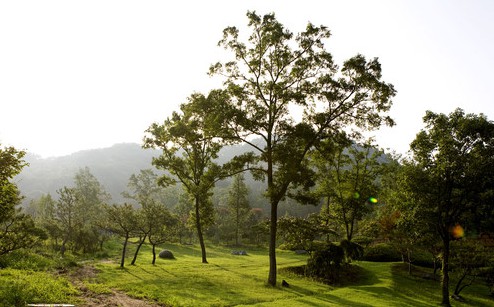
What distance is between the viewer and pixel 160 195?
122 metres

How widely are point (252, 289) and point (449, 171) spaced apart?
1590cm

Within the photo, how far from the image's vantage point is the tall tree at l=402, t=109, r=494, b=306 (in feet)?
66.1

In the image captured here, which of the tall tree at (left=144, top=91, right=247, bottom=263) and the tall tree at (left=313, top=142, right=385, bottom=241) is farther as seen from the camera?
the tall tree at (left=313, top=142, right=385, bottom=241)

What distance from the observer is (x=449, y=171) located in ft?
68.9

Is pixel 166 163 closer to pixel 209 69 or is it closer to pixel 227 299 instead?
pixel 209 69

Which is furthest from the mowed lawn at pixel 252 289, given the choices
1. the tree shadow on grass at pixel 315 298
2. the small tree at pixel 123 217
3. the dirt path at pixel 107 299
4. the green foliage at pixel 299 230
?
the small tree at pixel 123 217

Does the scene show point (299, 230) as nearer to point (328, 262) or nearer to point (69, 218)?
point (328, 262)

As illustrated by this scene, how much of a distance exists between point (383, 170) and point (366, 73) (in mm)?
21932

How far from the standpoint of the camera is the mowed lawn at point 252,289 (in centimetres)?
1903

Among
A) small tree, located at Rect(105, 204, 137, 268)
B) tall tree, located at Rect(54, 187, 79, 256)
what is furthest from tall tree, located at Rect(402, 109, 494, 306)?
tall tree, located at Rect(54, 187, 79, 256)

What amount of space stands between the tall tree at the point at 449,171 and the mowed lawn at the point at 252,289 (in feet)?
15.5

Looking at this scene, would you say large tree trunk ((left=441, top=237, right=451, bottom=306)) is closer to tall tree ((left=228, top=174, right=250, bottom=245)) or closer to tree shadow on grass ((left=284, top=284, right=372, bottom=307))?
tree shadow on grass ((left=284, top=284, right=372, bottom=307))

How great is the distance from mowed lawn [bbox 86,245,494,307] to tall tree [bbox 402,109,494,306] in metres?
4.72

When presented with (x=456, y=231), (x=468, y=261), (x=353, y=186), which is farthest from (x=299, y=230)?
(x=353, y=186)
